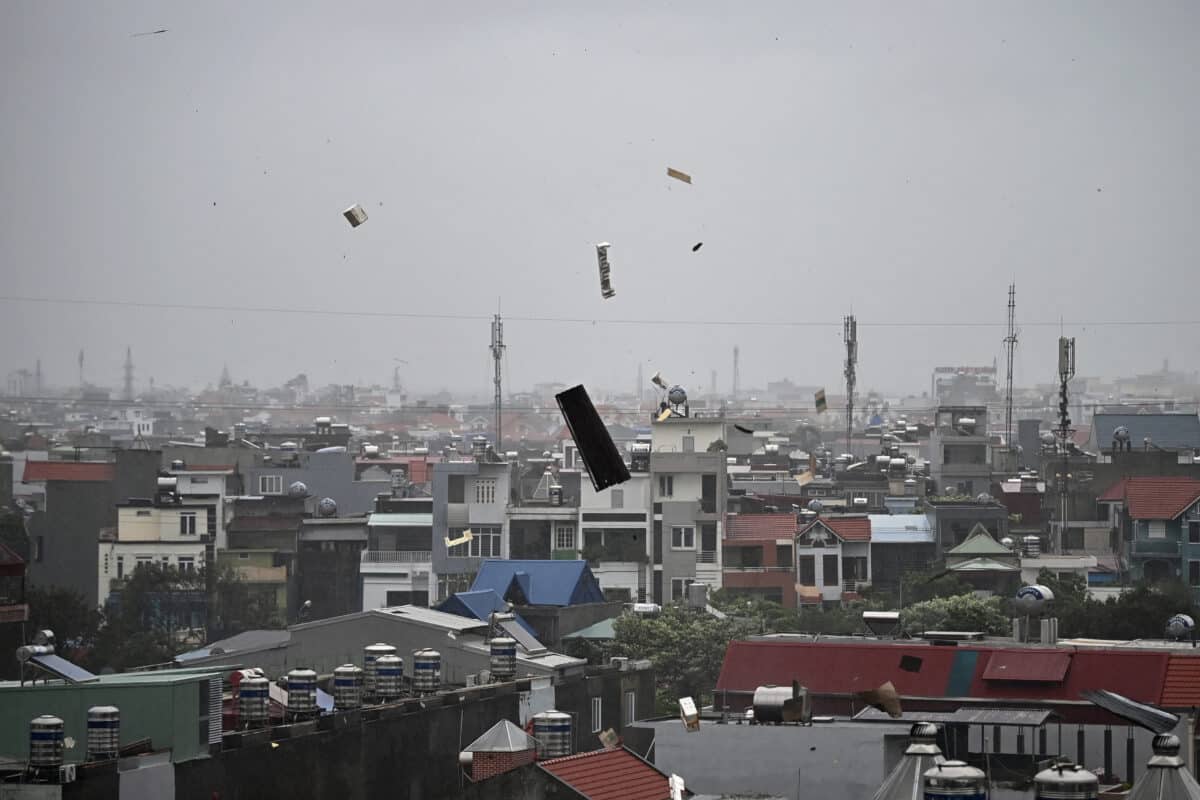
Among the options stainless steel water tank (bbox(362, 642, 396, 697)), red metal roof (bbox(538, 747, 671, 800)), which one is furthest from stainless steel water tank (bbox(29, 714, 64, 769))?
stainless steel water tank (bbox(362, 642, 396, 697))

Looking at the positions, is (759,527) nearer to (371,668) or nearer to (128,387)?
(371,668)

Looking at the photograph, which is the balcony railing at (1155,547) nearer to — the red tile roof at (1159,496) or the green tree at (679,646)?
the red tile roof at (1159,496)

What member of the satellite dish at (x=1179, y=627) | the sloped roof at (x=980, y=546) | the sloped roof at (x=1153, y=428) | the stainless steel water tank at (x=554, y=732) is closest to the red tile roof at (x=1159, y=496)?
the sloped roof at (x=980, y=546)

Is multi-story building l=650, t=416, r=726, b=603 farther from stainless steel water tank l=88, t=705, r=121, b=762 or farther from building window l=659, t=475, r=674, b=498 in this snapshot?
stainless steel water tank l=88, t=705, r=121, b=762

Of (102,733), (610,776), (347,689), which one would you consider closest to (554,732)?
(610,776)

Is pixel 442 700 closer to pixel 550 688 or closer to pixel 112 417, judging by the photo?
pixel 550 688
